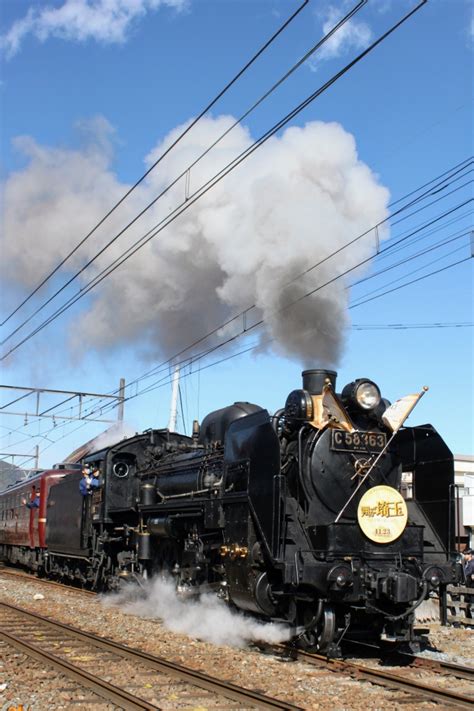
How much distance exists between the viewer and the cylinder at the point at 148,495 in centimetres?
1202

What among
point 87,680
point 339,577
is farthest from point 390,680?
point 87,680

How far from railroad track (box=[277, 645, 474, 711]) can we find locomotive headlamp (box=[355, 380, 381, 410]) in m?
2.68

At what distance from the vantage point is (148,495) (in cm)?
1208

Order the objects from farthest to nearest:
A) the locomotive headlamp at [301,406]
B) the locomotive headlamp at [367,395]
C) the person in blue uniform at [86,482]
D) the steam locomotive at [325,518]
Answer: the person in blue uniform at [86,482] < the locomotive headlamp at [367,395] < the locomotive headlamp at [301,406] < the steam locomotive at [325,518]

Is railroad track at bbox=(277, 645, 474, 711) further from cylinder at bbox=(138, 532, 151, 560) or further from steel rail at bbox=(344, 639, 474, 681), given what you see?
cylinder at bbox=(138, 532, 151, 560)

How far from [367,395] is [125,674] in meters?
3.81

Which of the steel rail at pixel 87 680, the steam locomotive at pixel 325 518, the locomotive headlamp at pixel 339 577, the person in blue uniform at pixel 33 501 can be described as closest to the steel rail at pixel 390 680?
the steam locomotive at pixel 325 518

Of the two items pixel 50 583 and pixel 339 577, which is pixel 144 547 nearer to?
pixel 339 577

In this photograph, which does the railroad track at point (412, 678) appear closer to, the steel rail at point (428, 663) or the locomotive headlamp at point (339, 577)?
the steel rail at point (428, 663)

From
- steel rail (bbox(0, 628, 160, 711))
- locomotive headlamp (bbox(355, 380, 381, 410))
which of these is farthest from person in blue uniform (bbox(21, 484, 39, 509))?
locomotive headlamp (bbox(355, 380, 381, 410))

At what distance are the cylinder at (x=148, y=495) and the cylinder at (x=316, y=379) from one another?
4513 mm

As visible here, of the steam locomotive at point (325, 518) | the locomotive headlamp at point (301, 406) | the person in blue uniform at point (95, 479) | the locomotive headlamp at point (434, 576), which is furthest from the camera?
the person in blue uniform at point (95, 479)

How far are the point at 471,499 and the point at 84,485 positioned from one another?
15.2 meters

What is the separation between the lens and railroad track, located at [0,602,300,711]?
5781 millimetres
